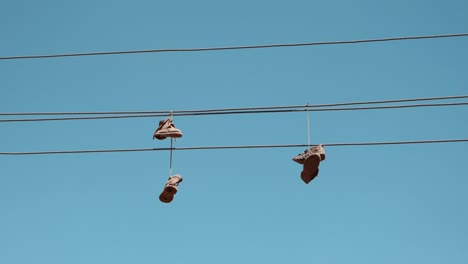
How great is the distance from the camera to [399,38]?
812 centimetres

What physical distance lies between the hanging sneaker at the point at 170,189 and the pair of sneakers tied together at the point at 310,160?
146 cm

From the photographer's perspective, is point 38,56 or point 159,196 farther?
point 159,196

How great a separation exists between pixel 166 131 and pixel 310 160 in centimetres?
176

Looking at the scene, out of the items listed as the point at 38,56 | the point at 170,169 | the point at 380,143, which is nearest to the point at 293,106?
the point at 380,143

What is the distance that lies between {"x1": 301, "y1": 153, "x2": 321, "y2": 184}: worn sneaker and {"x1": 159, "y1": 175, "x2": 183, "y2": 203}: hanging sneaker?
1.53 metres

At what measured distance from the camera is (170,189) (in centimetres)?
963

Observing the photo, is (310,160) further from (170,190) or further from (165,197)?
(165,197)

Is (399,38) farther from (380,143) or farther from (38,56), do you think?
(38,56)

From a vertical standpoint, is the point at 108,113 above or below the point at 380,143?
above

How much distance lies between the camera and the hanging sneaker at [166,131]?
9.50 m

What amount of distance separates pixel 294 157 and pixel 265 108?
54.5 inches

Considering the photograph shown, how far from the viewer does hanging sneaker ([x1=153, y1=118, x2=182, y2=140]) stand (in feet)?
31.2

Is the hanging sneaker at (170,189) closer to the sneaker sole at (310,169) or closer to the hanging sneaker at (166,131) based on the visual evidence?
the hanging sneaker at (166,131)

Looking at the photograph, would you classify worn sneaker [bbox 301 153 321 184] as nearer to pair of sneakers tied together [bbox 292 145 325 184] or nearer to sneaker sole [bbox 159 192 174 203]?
pair of sneakers tied together [bbox 292 145 325 184]
